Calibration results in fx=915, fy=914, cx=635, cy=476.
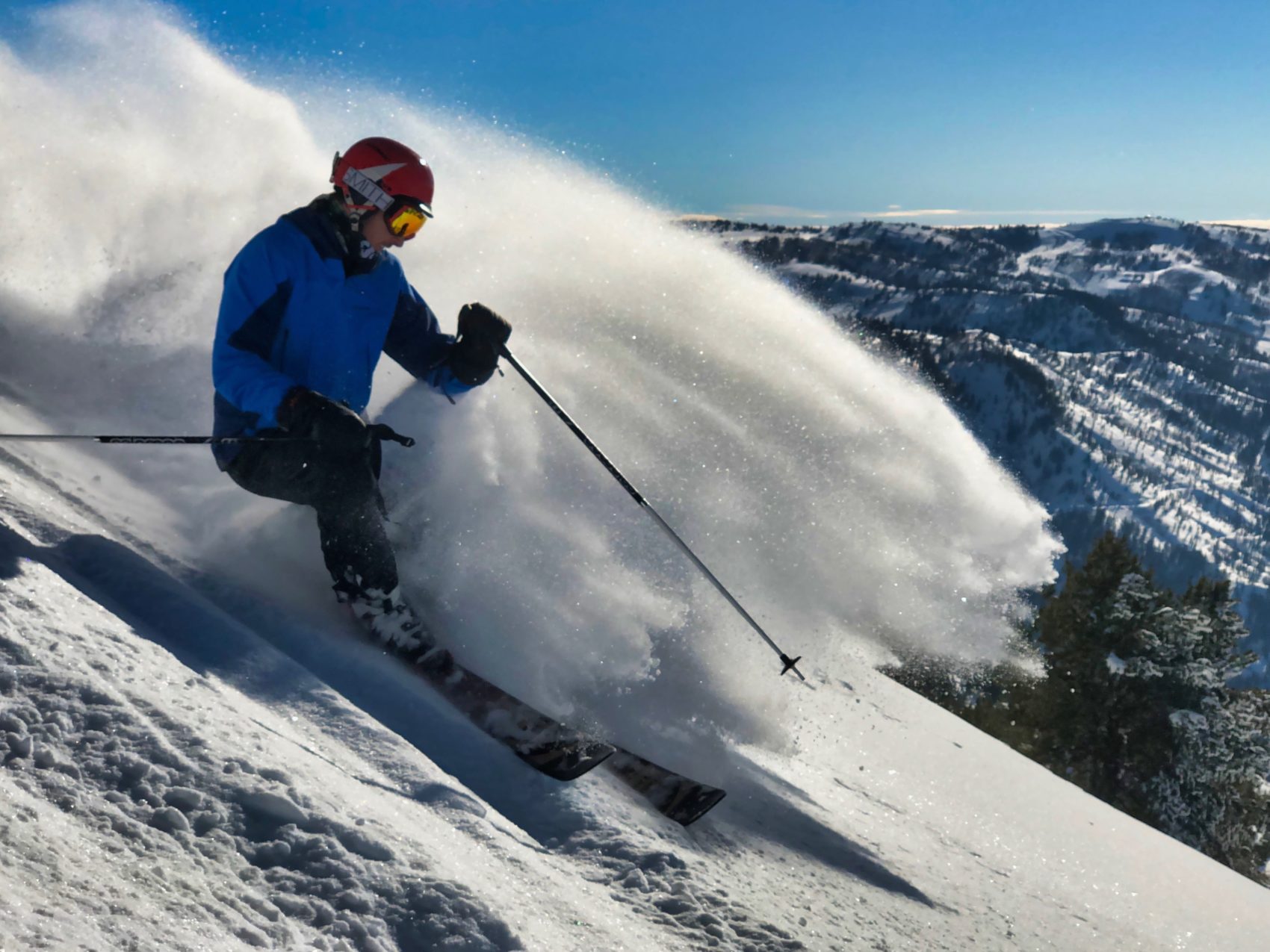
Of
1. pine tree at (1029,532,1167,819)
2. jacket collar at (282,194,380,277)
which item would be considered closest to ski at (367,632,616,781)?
jacket collar at (282,194,380,277)

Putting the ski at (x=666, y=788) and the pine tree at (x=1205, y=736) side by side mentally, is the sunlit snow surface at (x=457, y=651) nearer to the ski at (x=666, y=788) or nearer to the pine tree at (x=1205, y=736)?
the ski at (x=666, y=788)

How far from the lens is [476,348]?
5.00m

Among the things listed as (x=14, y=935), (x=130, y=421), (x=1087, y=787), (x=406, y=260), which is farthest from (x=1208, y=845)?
(x=14, y=935)

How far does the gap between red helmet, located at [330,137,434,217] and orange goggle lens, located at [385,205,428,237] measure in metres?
0.04

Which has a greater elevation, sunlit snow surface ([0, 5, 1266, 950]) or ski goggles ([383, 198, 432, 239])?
ski goggles ([383, 198, 432, 239])

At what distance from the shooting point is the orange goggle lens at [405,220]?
4.21m

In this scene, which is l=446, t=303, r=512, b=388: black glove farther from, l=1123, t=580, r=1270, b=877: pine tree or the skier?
l=1123, t=580, r=1270, b=877: pine tree

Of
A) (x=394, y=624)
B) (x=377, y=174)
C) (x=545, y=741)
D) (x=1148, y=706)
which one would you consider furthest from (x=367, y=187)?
(x=1148, y=706)

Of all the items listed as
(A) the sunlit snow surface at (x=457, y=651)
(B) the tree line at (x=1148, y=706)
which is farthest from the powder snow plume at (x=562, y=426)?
(B) the tree line at (x=1148, y=706)

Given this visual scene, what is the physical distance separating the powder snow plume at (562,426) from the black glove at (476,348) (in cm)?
85

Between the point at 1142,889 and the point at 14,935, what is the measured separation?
20.5ft

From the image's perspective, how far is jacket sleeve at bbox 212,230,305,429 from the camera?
12.9ft

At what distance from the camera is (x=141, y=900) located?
1.75m

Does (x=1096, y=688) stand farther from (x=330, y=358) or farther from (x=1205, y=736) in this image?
(x=330, y=358)
